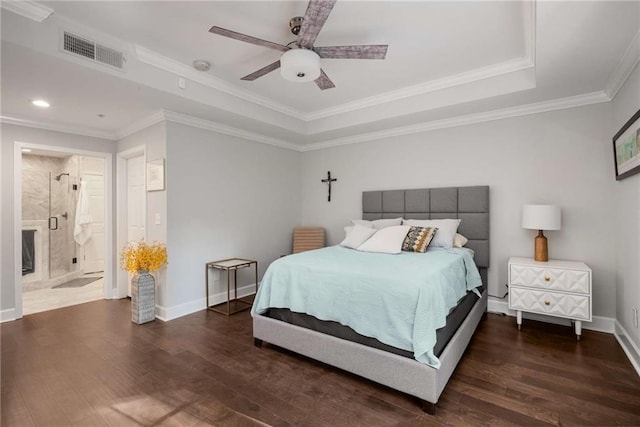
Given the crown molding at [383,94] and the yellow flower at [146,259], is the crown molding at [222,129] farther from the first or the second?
the yellow flower at [146,259]

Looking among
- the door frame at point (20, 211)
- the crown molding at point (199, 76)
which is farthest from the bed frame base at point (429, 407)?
the door frame at point (20, 211)

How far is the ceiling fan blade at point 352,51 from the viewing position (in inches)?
87.4

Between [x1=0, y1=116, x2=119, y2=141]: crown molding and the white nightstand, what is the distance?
548 cm

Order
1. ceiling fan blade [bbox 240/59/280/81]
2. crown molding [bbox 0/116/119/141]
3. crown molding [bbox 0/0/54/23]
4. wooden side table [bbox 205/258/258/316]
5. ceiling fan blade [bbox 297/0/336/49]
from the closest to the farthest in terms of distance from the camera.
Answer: ceiling fan blade [bbox 297/0/336/49], crown molding [bbox 0/0/54/23], ceiling fan blade [bbox 240/59/280/81], crown molding [bbox 0/116/119/141], wooden side table [bbox 205/258/258/316]

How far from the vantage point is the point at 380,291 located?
Answer: 2156 millimetres

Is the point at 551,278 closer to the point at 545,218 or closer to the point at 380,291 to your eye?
the point at 545,218

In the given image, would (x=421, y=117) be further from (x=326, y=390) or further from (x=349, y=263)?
(x=326, y=390)

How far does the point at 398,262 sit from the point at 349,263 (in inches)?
17.5

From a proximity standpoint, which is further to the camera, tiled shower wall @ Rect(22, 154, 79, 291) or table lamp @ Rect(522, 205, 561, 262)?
tiled shower wall @ Rect(22, 154, 79, 291)

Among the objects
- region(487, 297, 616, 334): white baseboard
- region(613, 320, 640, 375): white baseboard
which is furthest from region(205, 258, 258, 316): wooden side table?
region(613, 320, 640, 375): white baseboard

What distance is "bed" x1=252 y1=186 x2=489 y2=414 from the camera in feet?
6.42

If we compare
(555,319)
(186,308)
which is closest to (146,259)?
(186,308)

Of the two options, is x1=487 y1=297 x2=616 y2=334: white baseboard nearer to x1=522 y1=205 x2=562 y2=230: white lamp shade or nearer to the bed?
the bed

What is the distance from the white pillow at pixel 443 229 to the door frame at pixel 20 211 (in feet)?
14.1
